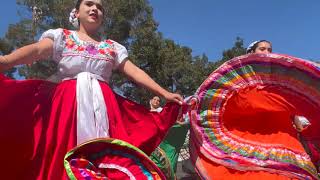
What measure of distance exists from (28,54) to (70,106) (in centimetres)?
40

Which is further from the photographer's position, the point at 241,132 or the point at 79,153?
the point at 241,132

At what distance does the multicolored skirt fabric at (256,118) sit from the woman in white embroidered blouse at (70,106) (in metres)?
0.44

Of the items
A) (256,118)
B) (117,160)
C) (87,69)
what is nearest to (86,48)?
(87,69)

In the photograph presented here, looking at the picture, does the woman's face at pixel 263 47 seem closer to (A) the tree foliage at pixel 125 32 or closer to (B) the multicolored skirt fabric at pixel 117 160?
(B) the multicolored skirt fabric at pixel 117 160

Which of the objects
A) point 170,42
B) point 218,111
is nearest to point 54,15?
point 170,42

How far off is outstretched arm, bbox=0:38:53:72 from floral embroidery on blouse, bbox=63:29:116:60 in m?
0.11

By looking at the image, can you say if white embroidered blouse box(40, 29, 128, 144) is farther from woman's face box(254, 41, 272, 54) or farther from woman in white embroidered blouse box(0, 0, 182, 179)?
woman's face box(254, 41, 272, 54)

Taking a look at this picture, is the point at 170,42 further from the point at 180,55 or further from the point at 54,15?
the point at 54,15

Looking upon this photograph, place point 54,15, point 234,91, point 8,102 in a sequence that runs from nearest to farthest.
→ point 8,102
point 234,91
point 54,15

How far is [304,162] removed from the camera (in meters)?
2.85

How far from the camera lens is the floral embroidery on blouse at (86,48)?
269 centimetres

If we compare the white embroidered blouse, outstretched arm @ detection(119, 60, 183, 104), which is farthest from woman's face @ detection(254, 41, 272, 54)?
the white embroidered blouse

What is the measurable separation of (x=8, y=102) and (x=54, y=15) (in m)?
15.7

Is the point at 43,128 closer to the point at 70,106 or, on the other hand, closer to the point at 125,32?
the point at 70,106
